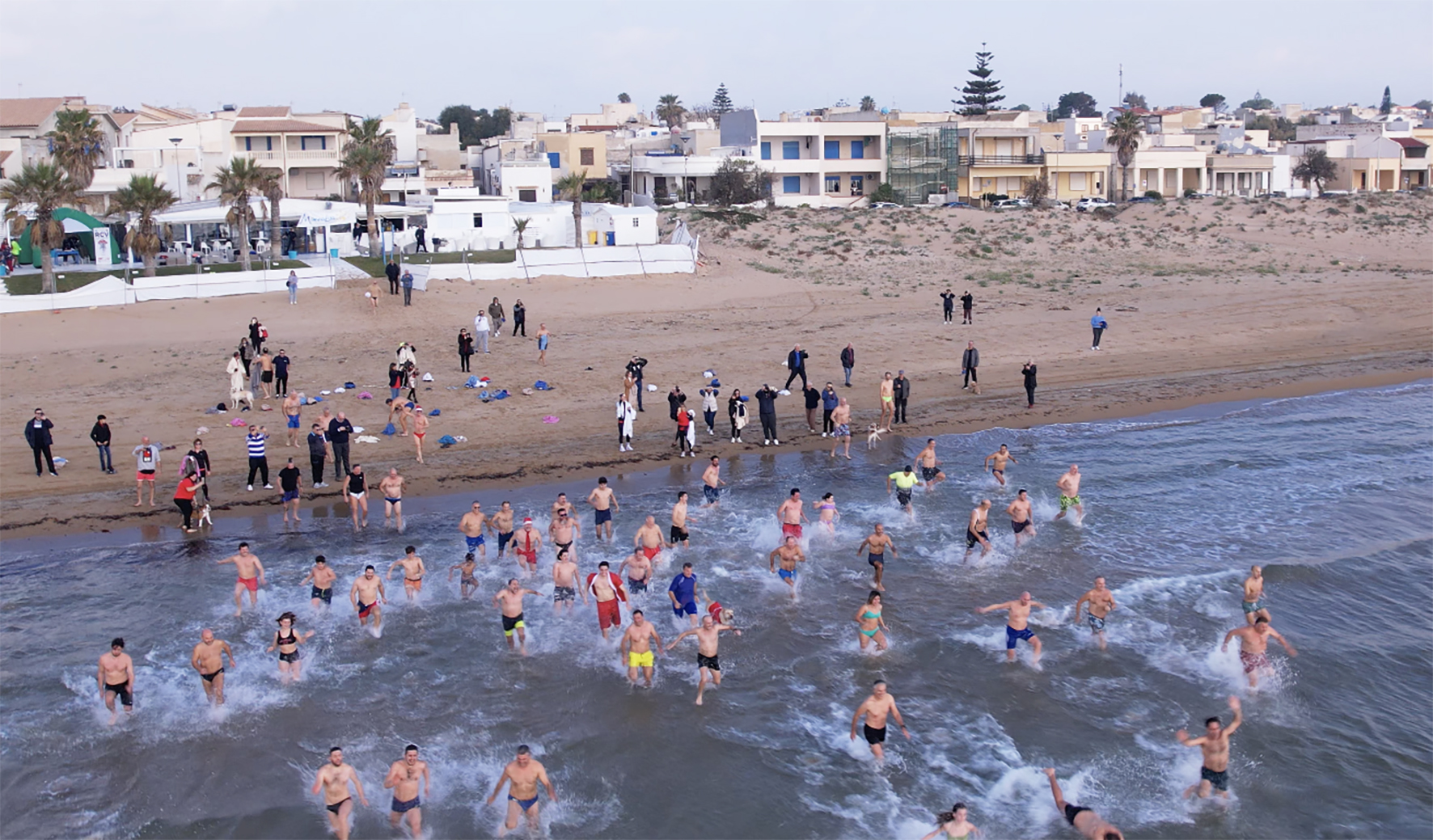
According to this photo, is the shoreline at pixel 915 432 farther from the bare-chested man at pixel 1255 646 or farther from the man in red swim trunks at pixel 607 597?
the bare-chested man at pixel 1255 646

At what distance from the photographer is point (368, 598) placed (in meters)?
14.6

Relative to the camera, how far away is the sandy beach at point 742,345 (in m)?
21.7

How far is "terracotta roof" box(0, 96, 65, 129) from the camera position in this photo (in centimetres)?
5016

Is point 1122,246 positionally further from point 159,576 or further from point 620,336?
point 159,576

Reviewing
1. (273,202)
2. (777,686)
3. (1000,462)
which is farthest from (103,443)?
(273,202)

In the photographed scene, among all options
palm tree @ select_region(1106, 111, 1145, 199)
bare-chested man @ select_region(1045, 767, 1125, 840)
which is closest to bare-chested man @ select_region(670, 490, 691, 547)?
bare-chested man @ select_region(1045, 767, 1125, 840)

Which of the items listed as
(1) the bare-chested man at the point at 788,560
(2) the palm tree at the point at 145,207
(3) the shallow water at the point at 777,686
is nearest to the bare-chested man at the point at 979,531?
(3) the shallow water at the point at 777,686

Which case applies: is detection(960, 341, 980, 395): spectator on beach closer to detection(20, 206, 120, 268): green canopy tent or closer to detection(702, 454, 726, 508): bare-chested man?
detection(702, 454, 726, 508): bare-chested man

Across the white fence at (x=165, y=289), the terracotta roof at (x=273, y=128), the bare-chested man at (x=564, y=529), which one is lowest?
the bare-chested man at (x=564, y=529)

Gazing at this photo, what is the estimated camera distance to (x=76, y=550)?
17.5 meters

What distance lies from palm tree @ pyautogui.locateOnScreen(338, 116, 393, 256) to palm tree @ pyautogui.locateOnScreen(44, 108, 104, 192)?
7.76 meters

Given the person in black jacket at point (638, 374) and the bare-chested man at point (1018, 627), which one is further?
the person in black jacket at point (638, 374)

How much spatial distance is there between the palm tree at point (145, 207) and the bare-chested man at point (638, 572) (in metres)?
24.4

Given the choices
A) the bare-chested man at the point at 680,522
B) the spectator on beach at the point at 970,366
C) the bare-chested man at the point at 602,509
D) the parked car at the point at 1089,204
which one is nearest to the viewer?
the bare-chested man at the point at 680,522
